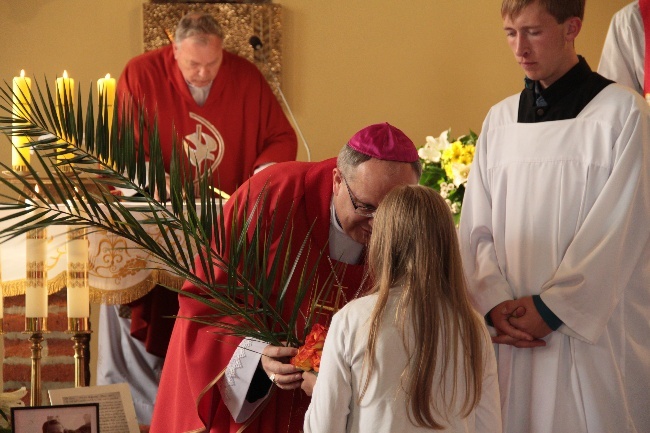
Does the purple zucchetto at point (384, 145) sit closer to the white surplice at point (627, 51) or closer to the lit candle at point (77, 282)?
the lit candle at point (77, 282)

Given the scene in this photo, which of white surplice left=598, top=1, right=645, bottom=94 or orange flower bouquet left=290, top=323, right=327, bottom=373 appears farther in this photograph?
white surplice left=598, top=1, right=645, bottom=94

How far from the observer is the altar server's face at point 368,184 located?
2713 millimetres

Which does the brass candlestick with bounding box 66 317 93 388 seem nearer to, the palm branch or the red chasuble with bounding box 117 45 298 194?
the palm branch

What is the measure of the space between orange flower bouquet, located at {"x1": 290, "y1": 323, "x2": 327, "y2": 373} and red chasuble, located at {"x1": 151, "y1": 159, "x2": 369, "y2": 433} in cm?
44

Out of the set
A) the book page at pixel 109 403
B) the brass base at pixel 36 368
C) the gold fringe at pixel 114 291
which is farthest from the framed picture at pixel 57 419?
the gold fringe at pixel 114 291

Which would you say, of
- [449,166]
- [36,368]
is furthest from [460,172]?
[36,368]

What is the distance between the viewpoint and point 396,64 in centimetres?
711

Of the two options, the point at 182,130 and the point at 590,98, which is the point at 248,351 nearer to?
the point at 590,98

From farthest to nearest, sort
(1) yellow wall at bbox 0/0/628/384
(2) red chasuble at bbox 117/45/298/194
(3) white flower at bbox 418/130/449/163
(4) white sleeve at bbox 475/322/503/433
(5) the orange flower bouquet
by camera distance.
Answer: (1) yellow wall at bbox 0/0/628/384, (2) red chasuble at bbox 117/45/298/194, (3) white flower at bbox 418/130/449/163, (5) the orange flower bouquet, (4) white sleeve at bbox 475/322/503/433

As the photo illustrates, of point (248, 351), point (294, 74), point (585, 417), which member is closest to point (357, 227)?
point (248, 351)

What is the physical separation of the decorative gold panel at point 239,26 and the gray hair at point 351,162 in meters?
4.04

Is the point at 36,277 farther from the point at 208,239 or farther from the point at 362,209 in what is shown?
the point at 362,209

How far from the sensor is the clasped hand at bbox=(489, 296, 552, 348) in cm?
285

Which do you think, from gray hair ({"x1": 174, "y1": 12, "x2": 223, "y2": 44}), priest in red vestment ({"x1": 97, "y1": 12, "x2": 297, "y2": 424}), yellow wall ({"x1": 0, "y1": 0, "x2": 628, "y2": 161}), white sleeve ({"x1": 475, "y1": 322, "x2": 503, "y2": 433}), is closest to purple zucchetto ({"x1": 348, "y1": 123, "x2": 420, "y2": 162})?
white sleeve ({"x1": 475, "y1": 322, "x2": 503, "y2": 433})
